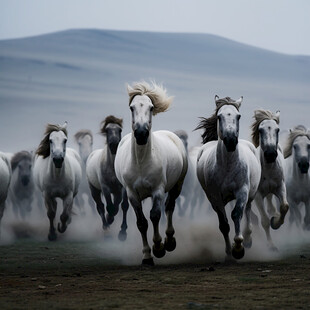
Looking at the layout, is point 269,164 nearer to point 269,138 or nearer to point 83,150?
point 269,138

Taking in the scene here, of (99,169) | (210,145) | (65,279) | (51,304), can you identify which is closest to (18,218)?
(99,169)

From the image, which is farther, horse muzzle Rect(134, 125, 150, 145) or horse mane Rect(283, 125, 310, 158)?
horse mane Rect(283, 125, 310, 158)

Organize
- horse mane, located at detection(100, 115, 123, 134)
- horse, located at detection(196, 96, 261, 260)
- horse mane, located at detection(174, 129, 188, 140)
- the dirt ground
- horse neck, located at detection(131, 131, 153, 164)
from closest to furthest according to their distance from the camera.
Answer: the dirt ground < horse, located at detection(196, 96, 261, 260) < horse neck, located at detection(131, 131, 153, 164) < horse mane, located at detection(100, 115, 123, 134) < horse mane, located at detection(174, 129, 188, 140)

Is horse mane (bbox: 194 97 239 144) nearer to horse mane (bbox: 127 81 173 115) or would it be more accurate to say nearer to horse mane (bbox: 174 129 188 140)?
horse mane (bbox: 127 81 173 115)

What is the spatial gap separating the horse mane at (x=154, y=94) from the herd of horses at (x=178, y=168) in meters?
0.01

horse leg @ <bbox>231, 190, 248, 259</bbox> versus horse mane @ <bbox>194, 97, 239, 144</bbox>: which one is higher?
horse mane @ <bbox>194, 97, 239, 144</bbox>

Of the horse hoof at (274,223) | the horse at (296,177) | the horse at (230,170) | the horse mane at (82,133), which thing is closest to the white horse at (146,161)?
the horse at (230,170)

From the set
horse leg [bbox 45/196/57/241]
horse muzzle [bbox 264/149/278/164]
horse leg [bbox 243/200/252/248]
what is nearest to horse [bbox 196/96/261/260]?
horse muzzle [bbox 264/149/278/164]

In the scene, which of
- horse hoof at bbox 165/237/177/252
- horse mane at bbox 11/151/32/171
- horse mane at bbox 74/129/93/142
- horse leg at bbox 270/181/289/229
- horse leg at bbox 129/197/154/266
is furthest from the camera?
horse mane at bbox 74/129/93/142

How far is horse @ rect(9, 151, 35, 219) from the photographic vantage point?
20125 millimetres

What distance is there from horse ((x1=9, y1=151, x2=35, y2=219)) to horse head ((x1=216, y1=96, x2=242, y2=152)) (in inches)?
424

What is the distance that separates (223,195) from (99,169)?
5551 mm

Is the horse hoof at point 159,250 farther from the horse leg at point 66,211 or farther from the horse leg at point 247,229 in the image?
the horse leg at point 66,211

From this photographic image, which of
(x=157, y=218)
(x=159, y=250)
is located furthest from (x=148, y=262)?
(x=157, y=218)
